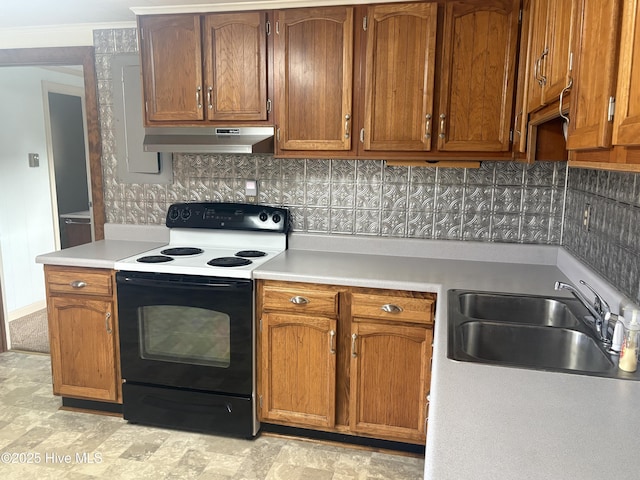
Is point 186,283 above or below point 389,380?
above

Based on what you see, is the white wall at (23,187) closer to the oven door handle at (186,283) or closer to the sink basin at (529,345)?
the oven door handle at (186,283)

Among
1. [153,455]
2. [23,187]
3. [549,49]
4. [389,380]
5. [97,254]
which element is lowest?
[153,455]

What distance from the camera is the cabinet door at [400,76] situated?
2342mm

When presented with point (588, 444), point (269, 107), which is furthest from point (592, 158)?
point (269, 107)

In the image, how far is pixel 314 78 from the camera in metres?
2.50

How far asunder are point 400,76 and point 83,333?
2.12 m

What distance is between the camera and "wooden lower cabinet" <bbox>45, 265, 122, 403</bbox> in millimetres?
2625

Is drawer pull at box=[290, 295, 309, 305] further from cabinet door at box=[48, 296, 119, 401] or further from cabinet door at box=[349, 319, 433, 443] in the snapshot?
cabinet door at box=[48, 296, 119, 401]

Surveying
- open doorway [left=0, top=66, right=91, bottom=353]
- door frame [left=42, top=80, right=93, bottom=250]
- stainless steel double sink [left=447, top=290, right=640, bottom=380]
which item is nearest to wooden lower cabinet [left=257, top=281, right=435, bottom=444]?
stainless steel double sink [left=447, top=290, right=640, bottom=380]

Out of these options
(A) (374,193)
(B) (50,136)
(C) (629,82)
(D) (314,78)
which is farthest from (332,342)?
(B) (50,136)

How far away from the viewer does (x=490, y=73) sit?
90.7 inches

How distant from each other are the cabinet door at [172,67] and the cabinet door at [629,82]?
209 cm

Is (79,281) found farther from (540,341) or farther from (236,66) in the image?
(540,341)

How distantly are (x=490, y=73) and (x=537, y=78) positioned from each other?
22.0 inches
